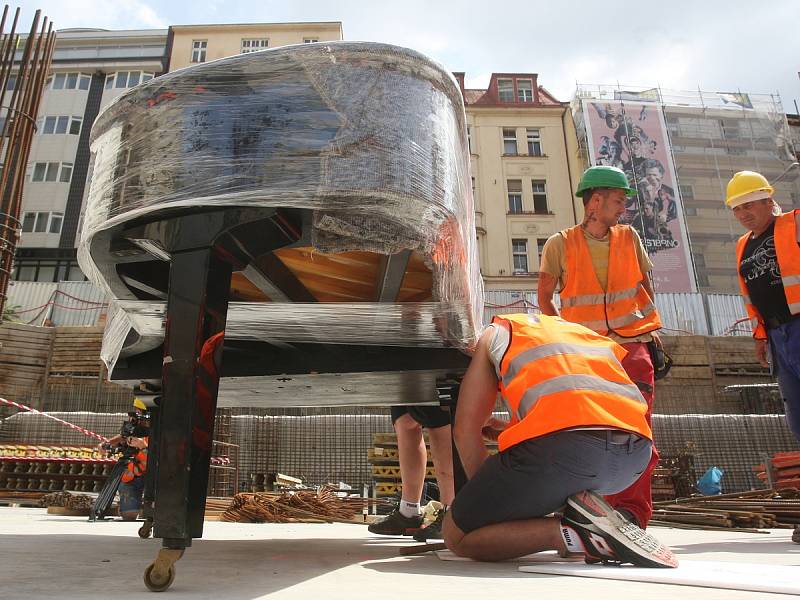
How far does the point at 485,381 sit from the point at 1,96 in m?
7.86

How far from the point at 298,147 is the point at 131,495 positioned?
17.3 ft

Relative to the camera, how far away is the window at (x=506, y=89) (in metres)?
29.8

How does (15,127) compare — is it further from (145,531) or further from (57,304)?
(57,304)

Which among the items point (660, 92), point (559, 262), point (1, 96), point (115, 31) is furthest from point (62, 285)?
point (660, 92)

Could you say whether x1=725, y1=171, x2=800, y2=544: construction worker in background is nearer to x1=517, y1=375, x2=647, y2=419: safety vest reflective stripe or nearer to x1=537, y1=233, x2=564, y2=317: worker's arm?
x1=537, y1=233, x2=564, y2=317: worker's arm

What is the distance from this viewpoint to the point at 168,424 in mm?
1342

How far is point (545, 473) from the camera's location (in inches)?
75.2

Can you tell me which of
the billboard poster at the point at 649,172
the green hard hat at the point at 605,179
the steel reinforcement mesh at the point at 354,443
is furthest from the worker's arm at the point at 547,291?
the billboard poster at the point at 649,172

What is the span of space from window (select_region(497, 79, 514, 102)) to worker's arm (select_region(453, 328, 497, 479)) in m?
29.7

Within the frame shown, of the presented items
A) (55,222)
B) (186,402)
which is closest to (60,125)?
(55,222)

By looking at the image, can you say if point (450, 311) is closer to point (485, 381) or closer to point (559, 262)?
point (485, 381)

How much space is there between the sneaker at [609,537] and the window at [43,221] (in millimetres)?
31157

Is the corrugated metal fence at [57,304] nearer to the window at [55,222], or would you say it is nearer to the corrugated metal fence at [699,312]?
the window at [55,222]

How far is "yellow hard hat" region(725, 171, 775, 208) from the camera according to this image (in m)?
3.48
